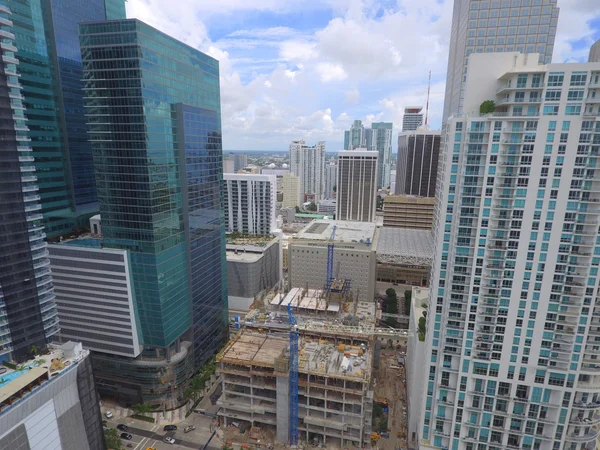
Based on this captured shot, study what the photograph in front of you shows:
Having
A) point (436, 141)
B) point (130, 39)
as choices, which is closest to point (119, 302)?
point (130, 39)

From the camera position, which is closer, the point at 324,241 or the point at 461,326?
the point at 461,326

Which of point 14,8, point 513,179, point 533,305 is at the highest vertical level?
point 14,8

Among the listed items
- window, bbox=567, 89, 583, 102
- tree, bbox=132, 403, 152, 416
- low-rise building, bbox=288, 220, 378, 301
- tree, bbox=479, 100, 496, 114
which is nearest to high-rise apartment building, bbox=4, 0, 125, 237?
tree, bbox=132, 403, 152, 416

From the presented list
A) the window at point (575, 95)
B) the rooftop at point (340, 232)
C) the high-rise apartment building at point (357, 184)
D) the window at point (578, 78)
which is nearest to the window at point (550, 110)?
the window at point (575, 95)

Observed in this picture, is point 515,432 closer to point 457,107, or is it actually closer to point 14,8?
point 457,107

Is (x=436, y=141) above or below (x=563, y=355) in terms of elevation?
above

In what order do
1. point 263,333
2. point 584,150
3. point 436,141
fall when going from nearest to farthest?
point 584,150 → point 263,333 → point 436,141

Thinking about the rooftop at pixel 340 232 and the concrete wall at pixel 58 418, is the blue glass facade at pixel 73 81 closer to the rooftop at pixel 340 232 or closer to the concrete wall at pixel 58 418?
the concrete wall at pixel 58 418
